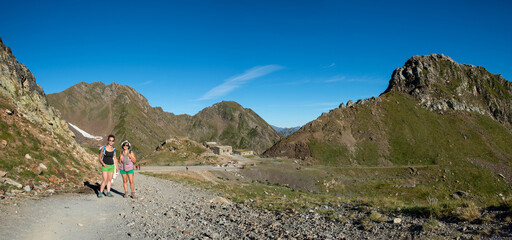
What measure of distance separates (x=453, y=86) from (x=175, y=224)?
17484cm

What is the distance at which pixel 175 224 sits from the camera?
10.5 metres

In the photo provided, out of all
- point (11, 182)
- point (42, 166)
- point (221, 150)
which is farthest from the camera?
point (221, 150)

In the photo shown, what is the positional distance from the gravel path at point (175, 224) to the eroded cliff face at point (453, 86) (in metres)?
146

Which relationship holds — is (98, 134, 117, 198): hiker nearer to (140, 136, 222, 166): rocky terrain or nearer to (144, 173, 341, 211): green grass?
(144, 173, 341, 211): green grass

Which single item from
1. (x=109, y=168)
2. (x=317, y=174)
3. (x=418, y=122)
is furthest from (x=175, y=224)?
(x=418, y=122)

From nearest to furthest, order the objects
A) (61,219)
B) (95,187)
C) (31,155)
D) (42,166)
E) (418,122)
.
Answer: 1. (61,219)
2. (42,166)
3. (31,155)
4. (95,187)
5. (418,122)

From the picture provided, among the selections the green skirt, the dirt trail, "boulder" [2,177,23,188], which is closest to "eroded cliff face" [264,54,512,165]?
the green skirt

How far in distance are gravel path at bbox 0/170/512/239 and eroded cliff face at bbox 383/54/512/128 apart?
5753 inches

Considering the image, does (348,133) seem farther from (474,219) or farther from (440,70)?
(474,219)

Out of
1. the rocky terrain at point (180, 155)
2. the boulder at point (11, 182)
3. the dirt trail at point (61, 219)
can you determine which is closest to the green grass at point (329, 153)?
the rocky terrain at point (180, 155)

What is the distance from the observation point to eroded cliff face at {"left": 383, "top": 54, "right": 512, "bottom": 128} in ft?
437

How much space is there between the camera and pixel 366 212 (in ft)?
39.4

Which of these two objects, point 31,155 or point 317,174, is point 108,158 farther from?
point 317,174

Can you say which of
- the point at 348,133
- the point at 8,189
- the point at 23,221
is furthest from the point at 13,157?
the point at 348,133
